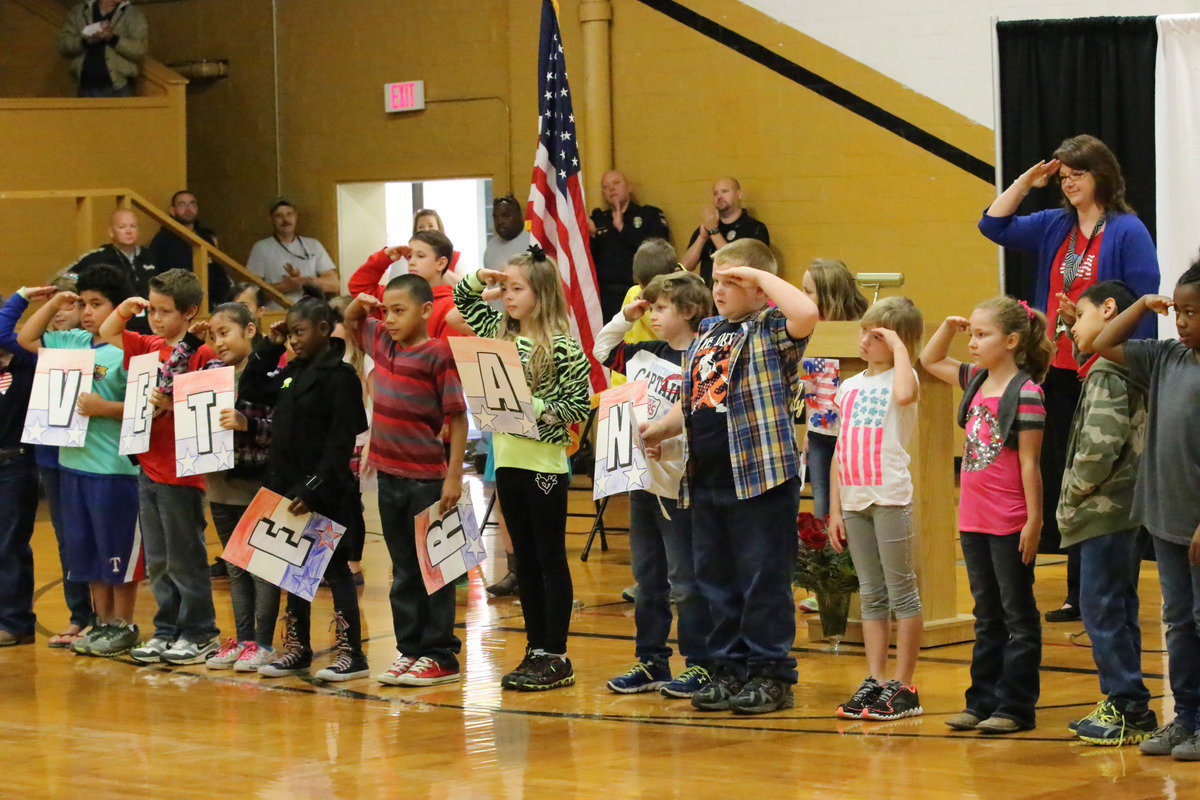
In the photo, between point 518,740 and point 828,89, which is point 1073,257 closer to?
point 518,740

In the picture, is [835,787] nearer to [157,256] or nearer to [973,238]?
[973,238]

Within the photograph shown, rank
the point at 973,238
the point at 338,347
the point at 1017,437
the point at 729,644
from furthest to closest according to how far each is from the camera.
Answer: the point at 973,238 < the point at 338,347 < the point at 729,644 < the point at 1017,437

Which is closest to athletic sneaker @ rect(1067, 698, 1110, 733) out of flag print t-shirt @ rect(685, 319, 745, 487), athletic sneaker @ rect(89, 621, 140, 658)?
flag print t-shirt @ rect(685, 319, 745, 487)

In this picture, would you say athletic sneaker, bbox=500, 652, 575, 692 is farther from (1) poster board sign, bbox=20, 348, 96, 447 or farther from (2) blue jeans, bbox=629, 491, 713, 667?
(1) poster board sign, bbox=20, 348, 96, 447

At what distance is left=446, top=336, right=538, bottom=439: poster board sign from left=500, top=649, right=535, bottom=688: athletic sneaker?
767 millimetres

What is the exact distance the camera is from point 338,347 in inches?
233

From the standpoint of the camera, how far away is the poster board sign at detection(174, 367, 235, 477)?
234 inches

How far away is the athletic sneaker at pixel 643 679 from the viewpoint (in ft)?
17.7

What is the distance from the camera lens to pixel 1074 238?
20.0 ft

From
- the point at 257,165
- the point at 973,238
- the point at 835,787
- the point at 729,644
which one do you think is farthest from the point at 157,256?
the point at 835,787

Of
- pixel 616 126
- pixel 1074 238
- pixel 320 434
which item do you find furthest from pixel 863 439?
pixel 616 126

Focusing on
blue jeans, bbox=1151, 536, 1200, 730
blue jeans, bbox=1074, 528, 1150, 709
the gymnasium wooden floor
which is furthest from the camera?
blue jeans, bbox=1074, 528, 1150, 709

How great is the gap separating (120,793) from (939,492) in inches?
124

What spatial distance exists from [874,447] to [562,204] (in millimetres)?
2953
